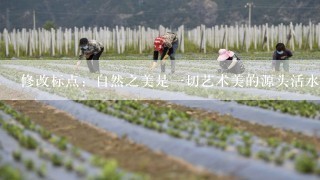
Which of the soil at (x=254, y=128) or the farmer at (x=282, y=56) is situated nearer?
the soil at (x=254, y=128)

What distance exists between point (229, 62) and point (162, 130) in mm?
9987

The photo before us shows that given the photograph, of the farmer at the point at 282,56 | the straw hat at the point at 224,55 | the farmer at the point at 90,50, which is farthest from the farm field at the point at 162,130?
the farmer at the point at 90,50

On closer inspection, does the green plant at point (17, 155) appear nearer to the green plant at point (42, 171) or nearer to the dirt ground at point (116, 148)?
the green plant at point (42, 171)

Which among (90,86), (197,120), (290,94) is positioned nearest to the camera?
(197,120)

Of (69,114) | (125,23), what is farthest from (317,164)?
(125,23)

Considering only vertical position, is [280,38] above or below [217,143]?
above

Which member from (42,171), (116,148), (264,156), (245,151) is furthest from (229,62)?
(42,171)

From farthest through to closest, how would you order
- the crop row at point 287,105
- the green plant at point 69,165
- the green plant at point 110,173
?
the crop row at point 287,105
the green plant at point 69,165
the green plant at point 110,173

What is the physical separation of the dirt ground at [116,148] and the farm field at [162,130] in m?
0.01

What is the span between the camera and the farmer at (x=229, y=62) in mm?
18047

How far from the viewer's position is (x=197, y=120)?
388 inches

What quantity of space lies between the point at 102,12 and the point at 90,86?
187ft

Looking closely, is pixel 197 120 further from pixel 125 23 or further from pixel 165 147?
pixel 125 23

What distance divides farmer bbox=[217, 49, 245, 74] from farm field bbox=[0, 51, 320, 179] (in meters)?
2.07
